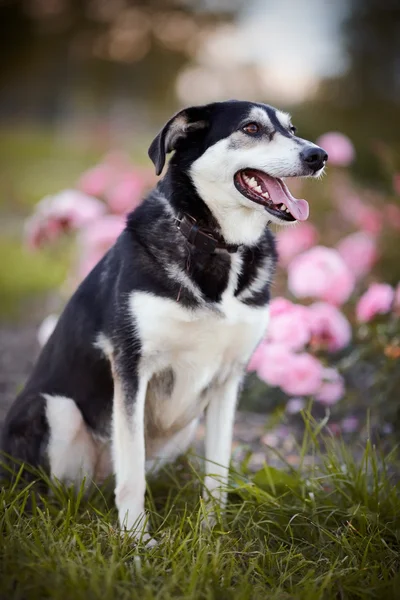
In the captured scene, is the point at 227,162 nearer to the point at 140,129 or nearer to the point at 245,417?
the point at 245,417

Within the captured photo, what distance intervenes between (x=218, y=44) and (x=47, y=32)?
6.29 metres

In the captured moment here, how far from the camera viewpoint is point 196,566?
2.08 m

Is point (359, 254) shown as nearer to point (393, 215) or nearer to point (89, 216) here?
point (393, 215)

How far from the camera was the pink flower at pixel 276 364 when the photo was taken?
3.26 m

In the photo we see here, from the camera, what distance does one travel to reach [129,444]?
2.53 meters

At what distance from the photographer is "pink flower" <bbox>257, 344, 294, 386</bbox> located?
128 inches

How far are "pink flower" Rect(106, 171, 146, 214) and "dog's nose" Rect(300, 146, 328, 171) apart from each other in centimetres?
271

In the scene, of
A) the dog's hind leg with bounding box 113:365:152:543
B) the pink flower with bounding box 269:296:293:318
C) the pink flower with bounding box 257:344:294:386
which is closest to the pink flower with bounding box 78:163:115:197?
the pink flower with bounding box 269:296:293:318

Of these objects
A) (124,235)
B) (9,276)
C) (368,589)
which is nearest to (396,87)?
(9,276)

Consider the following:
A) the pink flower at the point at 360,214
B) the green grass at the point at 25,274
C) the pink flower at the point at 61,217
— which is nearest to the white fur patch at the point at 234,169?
the pink flower at the point at 61,217

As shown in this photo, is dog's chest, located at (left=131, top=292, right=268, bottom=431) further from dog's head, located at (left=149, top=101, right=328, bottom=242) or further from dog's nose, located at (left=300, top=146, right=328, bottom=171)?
dog's nose, located at (left=300, top=146, right=328, bottom=171)

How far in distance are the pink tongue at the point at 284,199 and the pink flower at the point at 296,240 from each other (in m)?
2.14

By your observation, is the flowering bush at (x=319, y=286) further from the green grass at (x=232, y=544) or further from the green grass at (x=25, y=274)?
the green grass at (x=25, y=274)

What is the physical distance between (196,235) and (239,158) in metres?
0.34
